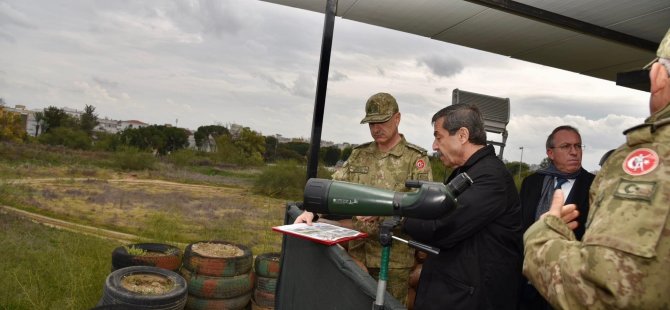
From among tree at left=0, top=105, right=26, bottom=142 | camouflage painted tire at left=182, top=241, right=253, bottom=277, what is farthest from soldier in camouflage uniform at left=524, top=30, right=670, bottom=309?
tree at left=0, top=105, right=26, bottom=142

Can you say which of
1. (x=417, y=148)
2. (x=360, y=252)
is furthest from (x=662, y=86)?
(x=360, y=252)

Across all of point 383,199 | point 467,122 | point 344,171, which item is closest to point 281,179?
point 344,171

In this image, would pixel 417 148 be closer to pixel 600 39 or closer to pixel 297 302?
pixel 297 302

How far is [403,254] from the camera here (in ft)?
7.52

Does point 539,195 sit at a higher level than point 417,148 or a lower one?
lower

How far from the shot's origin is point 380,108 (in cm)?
240

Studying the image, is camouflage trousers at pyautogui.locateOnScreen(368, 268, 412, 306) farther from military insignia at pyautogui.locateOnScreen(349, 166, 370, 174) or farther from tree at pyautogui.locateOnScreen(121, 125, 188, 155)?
tree at pyautogui.locateOnScreen(121, 125, 188, 155)

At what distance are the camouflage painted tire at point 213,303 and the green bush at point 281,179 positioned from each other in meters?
3.96

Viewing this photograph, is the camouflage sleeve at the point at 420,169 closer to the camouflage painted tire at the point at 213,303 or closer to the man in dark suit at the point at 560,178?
the man in dark suit at the point at 560,178

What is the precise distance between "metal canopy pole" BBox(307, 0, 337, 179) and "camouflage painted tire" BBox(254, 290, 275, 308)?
1.32m

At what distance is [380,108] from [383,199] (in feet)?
4.46

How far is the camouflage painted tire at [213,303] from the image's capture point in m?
3.13

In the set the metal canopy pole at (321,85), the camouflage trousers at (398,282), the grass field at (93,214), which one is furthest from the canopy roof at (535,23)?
the grass field at (93,214)

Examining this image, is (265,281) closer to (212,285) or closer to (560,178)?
(212,285)
